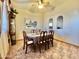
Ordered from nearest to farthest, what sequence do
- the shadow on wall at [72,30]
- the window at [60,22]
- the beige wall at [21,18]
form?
the shadow on wall at [72,30] → the window at [60,22] → the beige wall at [21,18]

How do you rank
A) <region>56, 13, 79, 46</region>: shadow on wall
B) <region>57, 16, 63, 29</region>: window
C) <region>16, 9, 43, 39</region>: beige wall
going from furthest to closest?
1. <region>16, 9, 43, 39</region>: beige wall
2. <region>57, 16, 63, 29</region>: window
3. <region>56, 13, 79, 46</region>: shadow on wall

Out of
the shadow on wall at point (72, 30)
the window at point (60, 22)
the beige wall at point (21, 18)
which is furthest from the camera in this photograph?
the beige wall at point (21, 18)

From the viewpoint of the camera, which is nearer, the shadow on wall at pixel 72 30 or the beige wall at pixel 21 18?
the shadow on wall at pixel 72 30

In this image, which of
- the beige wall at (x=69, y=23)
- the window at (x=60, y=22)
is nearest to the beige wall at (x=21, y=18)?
the beige wall at (x=69, y=23)

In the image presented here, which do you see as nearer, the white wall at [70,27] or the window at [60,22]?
the white wall at [70,27]

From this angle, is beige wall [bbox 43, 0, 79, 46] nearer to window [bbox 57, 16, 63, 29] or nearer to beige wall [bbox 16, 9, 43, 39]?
window [bbox 57, 16, 63, 29]

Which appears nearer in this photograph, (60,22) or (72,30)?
(72,30)

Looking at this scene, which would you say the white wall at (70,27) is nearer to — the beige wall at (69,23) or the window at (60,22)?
the beige wall at (69,23)

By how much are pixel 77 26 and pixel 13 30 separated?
12.6 ft

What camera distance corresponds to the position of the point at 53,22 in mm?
7699

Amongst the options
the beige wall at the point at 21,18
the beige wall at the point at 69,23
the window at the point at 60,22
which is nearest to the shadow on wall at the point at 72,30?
the beige wall at the point at 69,23

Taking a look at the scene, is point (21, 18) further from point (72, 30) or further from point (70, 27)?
point (72, 30)

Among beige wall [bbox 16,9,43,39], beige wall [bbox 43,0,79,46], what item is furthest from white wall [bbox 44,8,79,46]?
beige wall [bbox 16,9,43,39]

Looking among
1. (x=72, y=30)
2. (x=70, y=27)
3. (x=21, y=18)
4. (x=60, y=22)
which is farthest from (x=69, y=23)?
(x=21, y=18)
